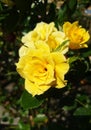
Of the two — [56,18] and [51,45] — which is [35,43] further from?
[56,18]

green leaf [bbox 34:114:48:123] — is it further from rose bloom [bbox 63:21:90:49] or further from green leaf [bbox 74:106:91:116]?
rose bloom [bbox 63:21:90:49]

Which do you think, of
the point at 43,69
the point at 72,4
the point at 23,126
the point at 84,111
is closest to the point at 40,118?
the point at 23,126

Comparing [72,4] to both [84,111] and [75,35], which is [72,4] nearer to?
[75,35]

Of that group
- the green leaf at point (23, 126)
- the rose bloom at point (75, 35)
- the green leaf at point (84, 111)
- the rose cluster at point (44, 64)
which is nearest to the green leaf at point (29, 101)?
the rose cluster at point (44, 64)

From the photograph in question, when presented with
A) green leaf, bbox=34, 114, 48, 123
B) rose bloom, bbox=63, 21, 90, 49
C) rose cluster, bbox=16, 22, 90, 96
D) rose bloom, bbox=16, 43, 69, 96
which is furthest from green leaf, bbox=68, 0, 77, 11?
green leaf, bbox=34, 114, 48, 123

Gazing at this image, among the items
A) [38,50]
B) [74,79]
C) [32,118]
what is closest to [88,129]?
[32,118]

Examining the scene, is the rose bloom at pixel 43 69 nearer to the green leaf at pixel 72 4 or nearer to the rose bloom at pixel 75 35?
the rose bloom at pixel 75 35
